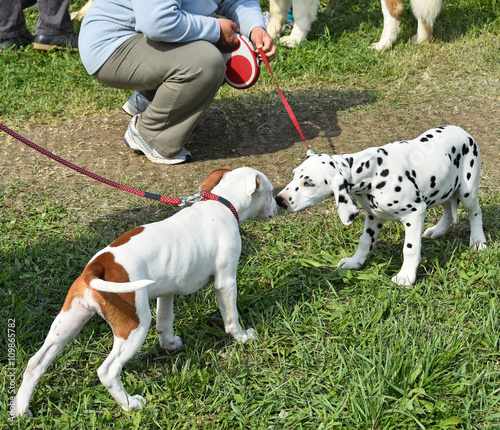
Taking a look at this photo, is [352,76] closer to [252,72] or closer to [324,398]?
[252,72]

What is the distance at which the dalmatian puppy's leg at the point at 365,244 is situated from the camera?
12.0 feet

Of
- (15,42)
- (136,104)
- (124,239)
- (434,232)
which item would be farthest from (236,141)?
(15,42)

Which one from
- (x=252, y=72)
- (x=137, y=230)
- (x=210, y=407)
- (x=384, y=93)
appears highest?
(x=137, y=230)

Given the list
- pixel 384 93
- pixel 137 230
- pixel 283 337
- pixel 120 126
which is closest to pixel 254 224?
pixel 283 337

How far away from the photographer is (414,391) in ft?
9.10

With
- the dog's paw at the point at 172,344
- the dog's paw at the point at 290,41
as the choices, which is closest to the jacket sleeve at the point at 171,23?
the dog's paw at the point at 172,344

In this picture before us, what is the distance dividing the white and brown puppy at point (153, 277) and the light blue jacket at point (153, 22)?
175cm

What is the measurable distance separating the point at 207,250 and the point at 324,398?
33.5 inches

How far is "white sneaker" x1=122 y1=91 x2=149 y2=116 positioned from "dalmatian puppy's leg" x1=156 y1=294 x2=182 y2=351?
9.10 ft

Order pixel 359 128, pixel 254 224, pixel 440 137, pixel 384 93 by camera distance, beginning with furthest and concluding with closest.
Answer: pixel 384 93 → pixel 359 128 → pixel 254 224 → pixel 440 137

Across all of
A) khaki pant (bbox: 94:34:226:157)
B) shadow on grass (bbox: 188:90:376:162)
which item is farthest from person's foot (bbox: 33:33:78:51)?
khaki pant (bbox: 94:34:226:157)

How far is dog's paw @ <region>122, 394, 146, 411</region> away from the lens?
2760 millimetres

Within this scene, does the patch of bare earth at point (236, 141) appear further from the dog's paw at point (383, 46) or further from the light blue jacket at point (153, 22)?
the dog's paw at point (383, 46)

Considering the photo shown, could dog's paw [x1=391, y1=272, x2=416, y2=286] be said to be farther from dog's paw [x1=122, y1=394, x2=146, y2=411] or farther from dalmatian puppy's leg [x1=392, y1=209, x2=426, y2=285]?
dog's paw [x1=122, y1=394, x2=146, y2=411]
